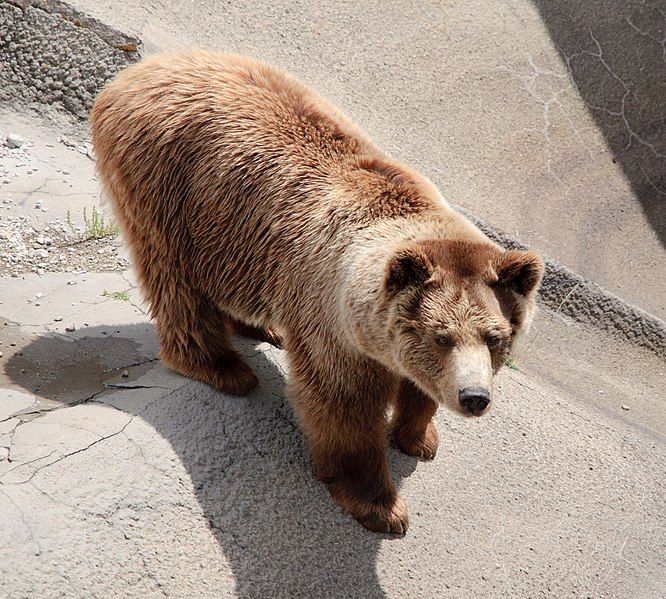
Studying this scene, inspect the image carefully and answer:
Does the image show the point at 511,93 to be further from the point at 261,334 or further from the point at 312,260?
the point at 312,260

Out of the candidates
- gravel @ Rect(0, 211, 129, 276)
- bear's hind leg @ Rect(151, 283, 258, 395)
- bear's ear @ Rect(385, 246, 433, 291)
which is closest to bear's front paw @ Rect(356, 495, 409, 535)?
bear's hind leg @ Rect(151, 283, 258, 395)

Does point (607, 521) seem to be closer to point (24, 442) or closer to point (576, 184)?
point (24, 442)

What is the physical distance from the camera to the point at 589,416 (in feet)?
17.9

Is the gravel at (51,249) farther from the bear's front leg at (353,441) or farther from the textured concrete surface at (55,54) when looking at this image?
the bear's front leg at (353,441)

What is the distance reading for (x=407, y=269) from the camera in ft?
11.6

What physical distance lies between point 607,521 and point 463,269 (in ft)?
6.86

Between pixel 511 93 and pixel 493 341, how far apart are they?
5.87 m

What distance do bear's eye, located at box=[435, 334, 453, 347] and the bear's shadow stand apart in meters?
1.21

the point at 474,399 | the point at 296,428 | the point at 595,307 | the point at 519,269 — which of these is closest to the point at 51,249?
the point at 296,428

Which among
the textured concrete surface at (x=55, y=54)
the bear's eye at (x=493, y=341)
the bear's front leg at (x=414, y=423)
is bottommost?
the bear's front leg at (x=414, y=423)

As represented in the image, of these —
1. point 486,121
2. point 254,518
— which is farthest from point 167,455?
point 486,121

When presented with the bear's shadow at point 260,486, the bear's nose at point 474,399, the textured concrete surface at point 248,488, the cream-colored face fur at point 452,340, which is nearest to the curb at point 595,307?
the textured concrete surface at point 248,488

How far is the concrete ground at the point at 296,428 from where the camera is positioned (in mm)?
3691

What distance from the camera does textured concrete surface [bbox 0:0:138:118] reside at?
725 cm
